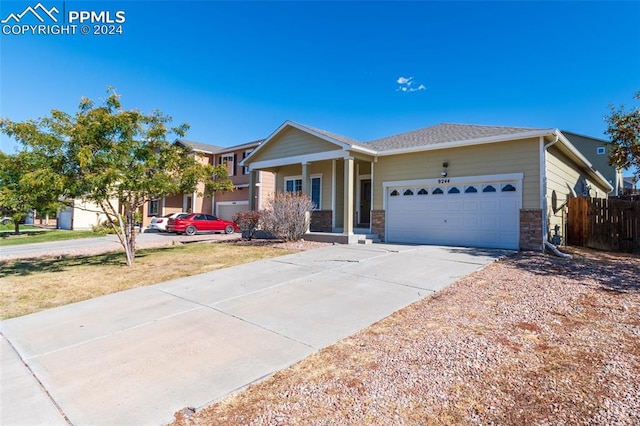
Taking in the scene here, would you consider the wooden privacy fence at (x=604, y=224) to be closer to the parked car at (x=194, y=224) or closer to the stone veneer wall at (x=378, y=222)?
the stone veneer wall at (x=378, y=222)

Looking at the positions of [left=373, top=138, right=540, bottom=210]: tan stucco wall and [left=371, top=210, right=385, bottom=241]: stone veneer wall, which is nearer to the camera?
[left=373, top=138, right=540, bottom=210]: tan stucco wall

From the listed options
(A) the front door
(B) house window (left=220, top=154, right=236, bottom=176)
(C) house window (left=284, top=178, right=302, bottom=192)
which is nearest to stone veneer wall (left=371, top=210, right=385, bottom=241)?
(A) the front door

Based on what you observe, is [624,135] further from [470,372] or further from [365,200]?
[470,372]

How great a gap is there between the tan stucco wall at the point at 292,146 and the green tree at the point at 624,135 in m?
9.85

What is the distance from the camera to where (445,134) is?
13133mm

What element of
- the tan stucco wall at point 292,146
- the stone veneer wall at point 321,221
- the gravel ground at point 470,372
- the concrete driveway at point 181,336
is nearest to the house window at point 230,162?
the tan stucco wall at point 292,146

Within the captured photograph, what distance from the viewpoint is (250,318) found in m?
4.90

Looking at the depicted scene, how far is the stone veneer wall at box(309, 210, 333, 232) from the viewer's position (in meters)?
15.9

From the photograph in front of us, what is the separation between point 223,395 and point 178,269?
20.7ft

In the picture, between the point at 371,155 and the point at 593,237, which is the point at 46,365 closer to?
the point at 371,155

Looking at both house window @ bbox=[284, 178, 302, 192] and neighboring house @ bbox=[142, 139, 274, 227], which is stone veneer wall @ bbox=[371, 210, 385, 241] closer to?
house window @ bbox=[284, 178, 302, 192]

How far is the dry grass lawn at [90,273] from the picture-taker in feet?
21.3

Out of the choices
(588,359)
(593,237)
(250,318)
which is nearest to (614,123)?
(593,237)

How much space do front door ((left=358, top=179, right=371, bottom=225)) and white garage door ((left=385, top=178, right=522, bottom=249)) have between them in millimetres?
2124
